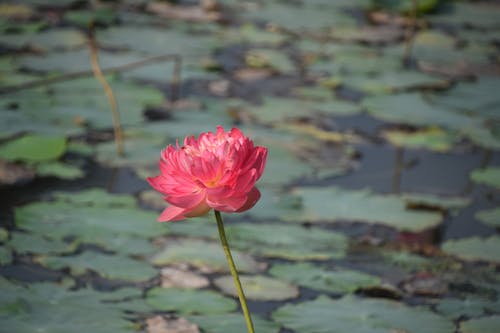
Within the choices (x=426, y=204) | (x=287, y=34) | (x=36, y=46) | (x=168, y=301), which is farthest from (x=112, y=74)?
(x=168, y=301)

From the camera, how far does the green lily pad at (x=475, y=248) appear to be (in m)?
2.88

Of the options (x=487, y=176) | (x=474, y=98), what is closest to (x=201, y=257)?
(x=487, y=176)

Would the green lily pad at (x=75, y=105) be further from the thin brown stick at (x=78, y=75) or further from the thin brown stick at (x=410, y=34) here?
the thin brown stick at (x=410, y=34)

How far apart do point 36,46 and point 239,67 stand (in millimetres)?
1176

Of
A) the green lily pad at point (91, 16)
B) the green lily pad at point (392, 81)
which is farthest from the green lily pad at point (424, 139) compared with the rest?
the green lily pad at point (91, 16)

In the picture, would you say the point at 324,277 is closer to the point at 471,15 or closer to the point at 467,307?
the point at 467,307

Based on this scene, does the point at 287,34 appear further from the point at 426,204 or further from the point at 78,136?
the point at 426,204

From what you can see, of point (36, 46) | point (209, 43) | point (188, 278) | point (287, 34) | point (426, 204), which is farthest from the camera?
point (287, 34)

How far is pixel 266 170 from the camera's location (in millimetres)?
3564

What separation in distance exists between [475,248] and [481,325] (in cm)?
60

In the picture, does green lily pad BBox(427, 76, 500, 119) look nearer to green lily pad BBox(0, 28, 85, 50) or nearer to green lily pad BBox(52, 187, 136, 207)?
green lily pad BBox(52, 187, 136, 207)

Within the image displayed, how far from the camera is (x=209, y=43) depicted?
5.20 meters

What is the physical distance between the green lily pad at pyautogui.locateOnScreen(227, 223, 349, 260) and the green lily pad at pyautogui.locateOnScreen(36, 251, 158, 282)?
372 mm

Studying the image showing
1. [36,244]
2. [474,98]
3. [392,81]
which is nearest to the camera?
[36,244]
